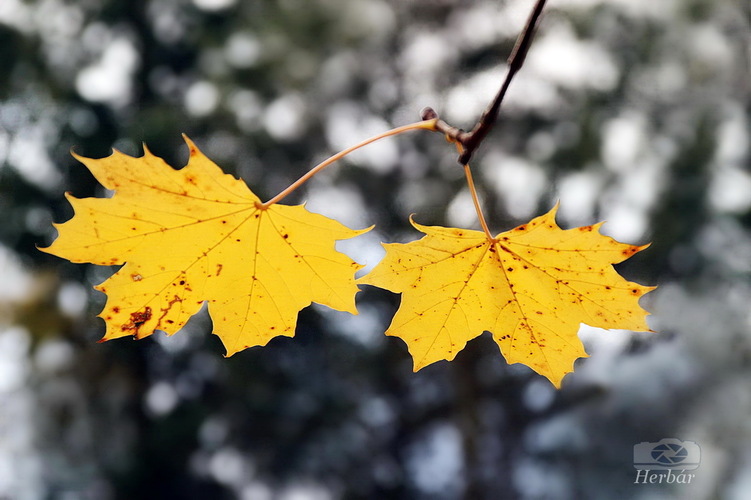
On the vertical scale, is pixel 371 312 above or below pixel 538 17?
above

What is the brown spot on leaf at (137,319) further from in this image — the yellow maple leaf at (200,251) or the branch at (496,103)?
the branch at (496,103)

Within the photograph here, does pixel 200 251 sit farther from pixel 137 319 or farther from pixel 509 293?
pixel 509 293

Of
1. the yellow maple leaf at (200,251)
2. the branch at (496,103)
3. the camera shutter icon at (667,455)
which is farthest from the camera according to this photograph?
the camera shutter icon at (667,455)

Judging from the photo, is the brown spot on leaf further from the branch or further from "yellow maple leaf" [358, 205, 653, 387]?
the branch

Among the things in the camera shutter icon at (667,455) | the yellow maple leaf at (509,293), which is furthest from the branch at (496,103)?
the camera shutter icon at (667,455)

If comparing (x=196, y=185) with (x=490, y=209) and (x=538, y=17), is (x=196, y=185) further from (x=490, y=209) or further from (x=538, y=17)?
(x=490, y=209)

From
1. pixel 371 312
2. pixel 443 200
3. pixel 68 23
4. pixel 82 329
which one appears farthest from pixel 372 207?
pixel 68 23
